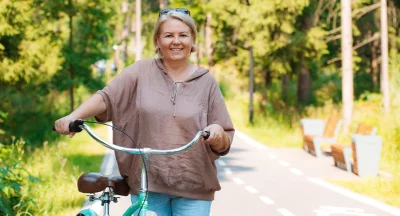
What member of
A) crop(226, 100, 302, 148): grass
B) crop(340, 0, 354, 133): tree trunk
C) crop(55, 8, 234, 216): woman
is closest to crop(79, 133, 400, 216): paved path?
crop(340, 0, 354, 133): tree trunk

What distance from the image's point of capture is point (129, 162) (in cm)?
438

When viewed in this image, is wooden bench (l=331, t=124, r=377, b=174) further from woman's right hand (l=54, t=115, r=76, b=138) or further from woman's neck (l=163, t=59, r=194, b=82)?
woman's right hand (l=54, t=115, r=76, b=138)

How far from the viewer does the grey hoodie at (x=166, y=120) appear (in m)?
4.28

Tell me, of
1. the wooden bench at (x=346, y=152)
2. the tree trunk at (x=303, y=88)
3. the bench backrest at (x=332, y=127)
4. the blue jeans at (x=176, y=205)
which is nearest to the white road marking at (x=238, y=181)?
the wooden bench at (x=346, y=152)

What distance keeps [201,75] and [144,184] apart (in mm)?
744

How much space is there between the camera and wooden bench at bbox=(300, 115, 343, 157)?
1878 centimetres

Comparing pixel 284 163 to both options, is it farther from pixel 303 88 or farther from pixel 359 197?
pixel 303 88

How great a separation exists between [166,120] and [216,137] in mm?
Result: 446

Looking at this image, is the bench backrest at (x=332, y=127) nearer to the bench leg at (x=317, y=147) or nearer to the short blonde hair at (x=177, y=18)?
the bench leg at (x=317, y=147)

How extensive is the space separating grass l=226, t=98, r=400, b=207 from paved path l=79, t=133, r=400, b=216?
376 mm

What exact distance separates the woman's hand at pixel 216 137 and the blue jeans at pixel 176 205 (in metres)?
0.39

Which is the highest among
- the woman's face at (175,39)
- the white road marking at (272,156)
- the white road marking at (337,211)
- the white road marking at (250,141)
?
the woman's face at (175,39)

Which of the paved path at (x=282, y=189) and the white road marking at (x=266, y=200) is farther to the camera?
the white road marking at (x=266, y=200)

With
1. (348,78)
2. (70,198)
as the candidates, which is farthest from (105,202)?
(348,78)
